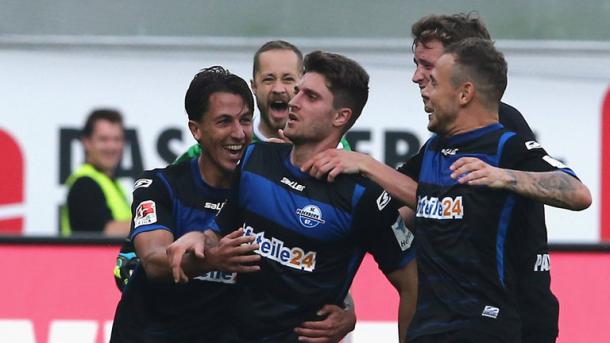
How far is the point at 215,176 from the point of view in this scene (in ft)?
17.0

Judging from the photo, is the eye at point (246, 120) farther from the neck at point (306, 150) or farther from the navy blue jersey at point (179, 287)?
the neck at point (306, 150)

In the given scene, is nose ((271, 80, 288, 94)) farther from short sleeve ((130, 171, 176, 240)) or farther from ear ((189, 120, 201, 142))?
short sleeve ((130, 171, 176, 240))

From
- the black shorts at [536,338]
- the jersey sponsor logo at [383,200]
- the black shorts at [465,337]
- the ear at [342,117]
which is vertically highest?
the ear at [342,117]

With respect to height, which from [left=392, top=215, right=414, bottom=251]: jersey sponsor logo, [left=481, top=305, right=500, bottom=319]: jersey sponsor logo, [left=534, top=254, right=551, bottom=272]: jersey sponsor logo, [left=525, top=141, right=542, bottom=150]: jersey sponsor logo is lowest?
[left=481, top=305, right=500, bottom=319]: jersey sponsor logo

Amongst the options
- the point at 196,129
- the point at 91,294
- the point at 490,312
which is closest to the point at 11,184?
the point at 91,294

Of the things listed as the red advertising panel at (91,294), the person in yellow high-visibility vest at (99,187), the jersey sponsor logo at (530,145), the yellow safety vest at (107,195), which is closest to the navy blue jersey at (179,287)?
the jersey sponsor logo at (530,145)

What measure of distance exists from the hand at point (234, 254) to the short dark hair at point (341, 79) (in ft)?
1.89

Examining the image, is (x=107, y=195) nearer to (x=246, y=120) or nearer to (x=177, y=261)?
(x=246, y=120)

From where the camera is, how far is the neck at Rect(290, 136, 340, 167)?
4812 mm

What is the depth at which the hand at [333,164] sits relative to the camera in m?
4.69

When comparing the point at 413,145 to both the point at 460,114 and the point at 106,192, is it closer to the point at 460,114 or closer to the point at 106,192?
the point at 106,192

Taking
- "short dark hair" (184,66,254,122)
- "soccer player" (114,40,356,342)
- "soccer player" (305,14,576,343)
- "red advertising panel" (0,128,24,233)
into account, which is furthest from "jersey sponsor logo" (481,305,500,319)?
"red advertising panel" (0,128,24,233)

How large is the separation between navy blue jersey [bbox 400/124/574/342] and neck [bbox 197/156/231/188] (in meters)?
0.89

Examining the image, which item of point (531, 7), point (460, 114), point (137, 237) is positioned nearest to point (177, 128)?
point (531, 7)
